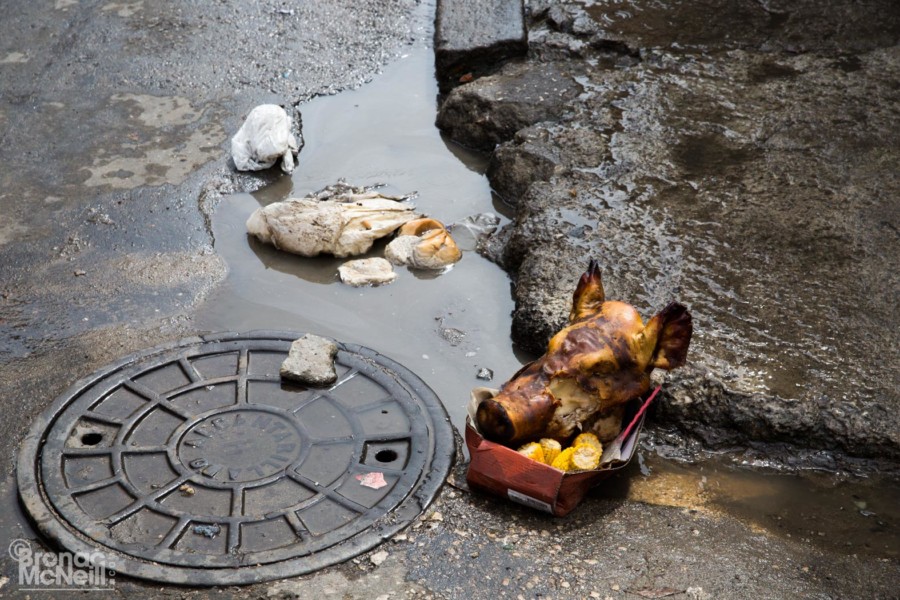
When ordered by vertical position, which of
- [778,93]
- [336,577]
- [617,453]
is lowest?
[336,577]

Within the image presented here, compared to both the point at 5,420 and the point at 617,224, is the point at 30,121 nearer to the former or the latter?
the point at 5,420

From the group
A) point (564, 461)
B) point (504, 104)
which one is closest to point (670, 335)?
point (564, 461)

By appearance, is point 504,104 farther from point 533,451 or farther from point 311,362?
point 533,451

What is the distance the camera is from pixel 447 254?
15.3 feet

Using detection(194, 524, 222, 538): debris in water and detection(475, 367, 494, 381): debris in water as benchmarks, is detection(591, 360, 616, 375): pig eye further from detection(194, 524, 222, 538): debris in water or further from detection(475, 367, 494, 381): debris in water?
detection(194, 524, 222, 538): debris in water

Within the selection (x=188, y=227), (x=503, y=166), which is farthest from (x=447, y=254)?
(x=188, y=227)

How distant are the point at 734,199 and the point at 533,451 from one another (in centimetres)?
214

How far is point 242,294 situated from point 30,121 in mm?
2334

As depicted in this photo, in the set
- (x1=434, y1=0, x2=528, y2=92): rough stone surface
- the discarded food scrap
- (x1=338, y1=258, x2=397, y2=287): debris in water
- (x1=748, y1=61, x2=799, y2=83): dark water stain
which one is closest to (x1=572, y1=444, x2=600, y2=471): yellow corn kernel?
the discarded food scrap

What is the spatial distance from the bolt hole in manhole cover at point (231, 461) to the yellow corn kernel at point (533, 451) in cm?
35

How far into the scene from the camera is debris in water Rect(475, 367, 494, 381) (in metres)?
3.96

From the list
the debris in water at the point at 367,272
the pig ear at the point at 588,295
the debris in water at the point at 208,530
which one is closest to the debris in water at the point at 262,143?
the debris in water at the point at 367,272

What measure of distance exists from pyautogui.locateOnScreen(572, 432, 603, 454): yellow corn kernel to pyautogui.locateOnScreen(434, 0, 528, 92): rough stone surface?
3.58 meters

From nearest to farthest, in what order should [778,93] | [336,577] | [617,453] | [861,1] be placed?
[336,577], [617,453], [778,93], [861,1]
